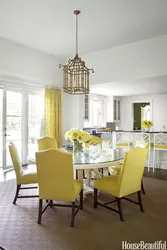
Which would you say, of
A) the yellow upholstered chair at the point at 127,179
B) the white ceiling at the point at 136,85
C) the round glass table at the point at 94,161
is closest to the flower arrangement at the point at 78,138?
the round glass table at the point at 94,161

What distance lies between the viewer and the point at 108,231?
7.95ft

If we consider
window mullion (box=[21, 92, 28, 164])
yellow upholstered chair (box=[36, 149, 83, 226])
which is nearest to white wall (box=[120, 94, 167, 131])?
window mullion (box=[21, 92, 28, 164])

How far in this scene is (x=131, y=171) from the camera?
2717 mm

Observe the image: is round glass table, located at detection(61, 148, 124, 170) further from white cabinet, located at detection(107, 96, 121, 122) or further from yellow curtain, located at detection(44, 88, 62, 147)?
white cabinet, located at detection(107, 96, 121, 122)

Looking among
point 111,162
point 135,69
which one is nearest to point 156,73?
point 135,69

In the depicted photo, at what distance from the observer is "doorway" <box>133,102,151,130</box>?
10289 mm

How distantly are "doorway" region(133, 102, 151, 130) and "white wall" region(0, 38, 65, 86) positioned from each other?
17.4 ft

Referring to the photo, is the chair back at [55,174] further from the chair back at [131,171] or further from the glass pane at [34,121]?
the glass pane at [34,121]

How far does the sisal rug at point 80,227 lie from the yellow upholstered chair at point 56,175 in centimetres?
19

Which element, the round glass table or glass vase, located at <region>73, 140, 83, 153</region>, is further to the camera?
glass vase, located at <region>73, 140, 83, 153</region>

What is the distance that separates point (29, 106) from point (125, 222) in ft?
13.9

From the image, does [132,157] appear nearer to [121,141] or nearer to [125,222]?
[125,222]

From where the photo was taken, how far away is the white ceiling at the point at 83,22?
3.44 m

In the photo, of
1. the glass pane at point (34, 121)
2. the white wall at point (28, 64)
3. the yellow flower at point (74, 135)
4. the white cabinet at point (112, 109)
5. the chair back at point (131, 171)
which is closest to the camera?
the chair back at point (131, 171)
